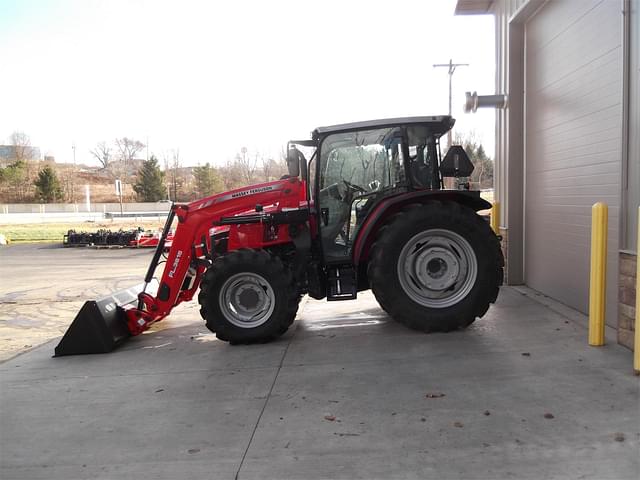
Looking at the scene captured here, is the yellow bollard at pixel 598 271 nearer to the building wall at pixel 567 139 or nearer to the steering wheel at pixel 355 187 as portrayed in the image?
the building wall at pixel 567 139

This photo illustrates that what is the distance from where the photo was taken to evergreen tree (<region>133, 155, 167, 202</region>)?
62094 millimetres

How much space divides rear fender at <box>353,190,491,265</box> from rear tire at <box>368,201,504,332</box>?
0.09 meters

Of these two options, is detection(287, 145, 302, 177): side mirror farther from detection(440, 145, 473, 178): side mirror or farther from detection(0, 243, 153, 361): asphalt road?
detection(0, 243, 153, 361): asphalt road

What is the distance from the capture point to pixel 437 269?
562 centimetres

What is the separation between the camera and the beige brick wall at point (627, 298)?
445 centimetres

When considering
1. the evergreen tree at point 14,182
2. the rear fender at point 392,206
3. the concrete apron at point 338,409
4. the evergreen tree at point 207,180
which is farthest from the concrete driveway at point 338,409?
the evergreen tree at point 14,182

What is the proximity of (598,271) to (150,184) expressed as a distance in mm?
62371

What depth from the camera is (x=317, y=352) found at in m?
5.21

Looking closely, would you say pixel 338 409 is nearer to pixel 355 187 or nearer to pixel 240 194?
pixel 355 187

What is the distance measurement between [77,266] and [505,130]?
13.4 m

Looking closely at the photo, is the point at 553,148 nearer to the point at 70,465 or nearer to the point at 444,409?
the point at 444,409

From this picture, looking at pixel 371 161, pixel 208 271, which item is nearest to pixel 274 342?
pixel 208 271

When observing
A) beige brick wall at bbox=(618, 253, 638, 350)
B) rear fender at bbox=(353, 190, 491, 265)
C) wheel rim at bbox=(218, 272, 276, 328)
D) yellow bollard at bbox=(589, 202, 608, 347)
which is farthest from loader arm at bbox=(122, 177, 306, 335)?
beige brick wall at bbox=(618, 253, 638, 350)

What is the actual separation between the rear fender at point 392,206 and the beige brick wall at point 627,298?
60.1 inches
